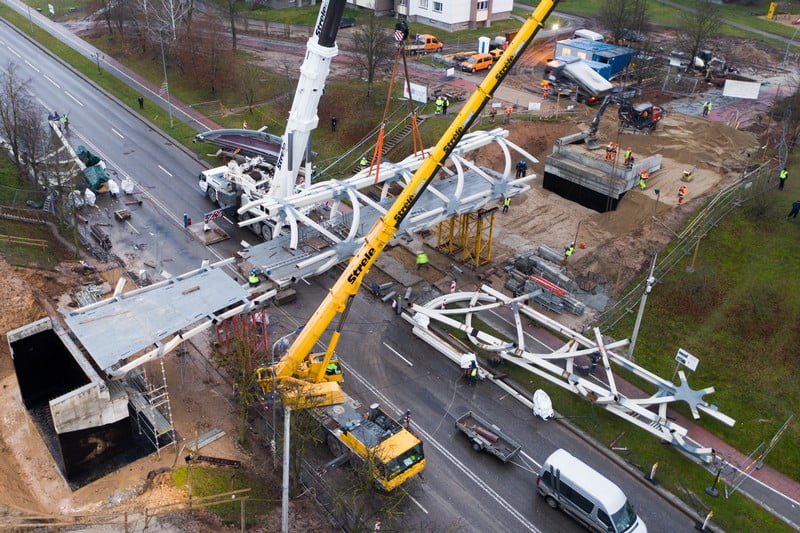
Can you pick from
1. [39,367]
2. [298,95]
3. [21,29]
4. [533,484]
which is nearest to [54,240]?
[39,367]

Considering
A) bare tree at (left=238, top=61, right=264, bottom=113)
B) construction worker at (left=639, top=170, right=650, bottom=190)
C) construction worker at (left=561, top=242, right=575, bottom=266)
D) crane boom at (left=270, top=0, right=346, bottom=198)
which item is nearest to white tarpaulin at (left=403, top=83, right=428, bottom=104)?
bare tree at (left=238, top=61, right=264, bottom=113)

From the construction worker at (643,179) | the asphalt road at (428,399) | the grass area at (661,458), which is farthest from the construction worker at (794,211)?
the asphalt road at (428,399)

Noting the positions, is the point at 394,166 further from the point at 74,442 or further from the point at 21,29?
the point at 21,29

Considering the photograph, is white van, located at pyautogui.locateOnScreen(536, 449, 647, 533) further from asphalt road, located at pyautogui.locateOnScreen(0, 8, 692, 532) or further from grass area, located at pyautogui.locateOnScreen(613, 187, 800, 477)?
grass area, located at pyautogui.locateOnScreen(613, 187, 800, 477)

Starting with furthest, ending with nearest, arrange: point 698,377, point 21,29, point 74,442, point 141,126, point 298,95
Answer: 1. point 21,29
2. point 141,126
3. point 298,95
4. point 698,377
5. point 74,442

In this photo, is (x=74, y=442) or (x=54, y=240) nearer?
(x=74, y=442)

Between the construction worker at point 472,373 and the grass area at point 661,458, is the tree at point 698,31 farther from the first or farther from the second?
the construction worker at point 472,373

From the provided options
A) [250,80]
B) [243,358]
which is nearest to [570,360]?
[243,358]
